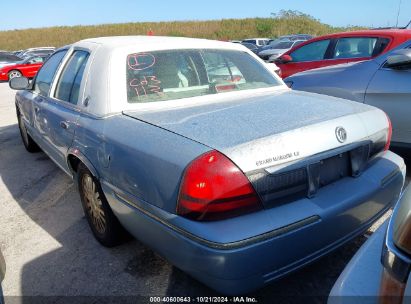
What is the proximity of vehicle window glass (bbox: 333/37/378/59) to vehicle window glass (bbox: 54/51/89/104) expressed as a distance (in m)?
4.24

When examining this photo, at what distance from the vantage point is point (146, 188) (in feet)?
6.93

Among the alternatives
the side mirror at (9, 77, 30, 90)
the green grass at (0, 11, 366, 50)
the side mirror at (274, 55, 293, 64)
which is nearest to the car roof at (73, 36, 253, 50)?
the side mirror at (9, 77, 30, 90)

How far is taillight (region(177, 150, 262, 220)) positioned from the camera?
1.85 m

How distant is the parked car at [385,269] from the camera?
1104 millimetres

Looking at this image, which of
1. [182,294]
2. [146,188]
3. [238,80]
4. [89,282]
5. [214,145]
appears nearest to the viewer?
[214,145]

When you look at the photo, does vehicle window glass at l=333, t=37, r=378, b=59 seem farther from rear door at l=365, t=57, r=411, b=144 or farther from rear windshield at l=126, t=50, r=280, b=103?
rear windshield at l=126, t=50, r=280, b=103

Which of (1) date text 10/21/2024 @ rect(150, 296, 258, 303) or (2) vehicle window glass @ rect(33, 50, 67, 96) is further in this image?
(2) vehicle window glass @ rect(33, 50, 67, 96)

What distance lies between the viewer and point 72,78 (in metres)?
3.35

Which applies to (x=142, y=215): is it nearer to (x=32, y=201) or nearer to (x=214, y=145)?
(x=214, y=145)

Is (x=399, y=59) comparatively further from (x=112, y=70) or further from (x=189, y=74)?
(x=112, y=70)

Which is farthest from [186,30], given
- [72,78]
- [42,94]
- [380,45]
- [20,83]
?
[72,78]

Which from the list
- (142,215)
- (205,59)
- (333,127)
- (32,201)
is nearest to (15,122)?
(32,201)

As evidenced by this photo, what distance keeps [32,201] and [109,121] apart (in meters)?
1.98

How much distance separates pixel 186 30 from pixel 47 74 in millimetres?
49967
